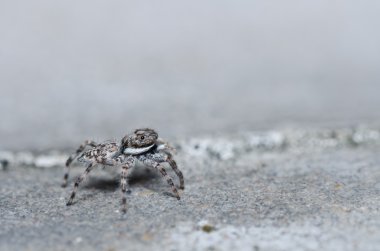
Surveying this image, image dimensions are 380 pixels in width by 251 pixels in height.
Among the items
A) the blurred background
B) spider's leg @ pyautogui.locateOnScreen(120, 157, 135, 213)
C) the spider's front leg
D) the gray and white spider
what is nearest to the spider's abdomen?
the gray and white spider

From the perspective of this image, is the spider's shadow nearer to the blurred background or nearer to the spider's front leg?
the spider's front leg

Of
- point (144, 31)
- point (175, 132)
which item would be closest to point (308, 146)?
point (175, 132)

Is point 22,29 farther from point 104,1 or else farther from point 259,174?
point 259,174

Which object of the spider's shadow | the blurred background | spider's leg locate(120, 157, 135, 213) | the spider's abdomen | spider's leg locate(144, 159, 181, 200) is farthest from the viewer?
the blurred background

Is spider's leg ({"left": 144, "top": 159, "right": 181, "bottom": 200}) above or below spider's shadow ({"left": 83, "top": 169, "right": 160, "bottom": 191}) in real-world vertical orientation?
above

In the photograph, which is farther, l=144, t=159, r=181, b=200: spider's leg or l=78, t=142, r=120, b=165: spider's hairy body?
l=78, t=142, r=120, b=165: spider's hairy body

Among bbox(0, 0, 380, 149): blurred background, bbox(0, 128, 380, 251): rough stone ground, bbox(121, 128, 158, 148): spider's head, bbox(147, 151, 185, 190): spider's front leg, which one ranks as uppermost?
bbox(0, 0, 380, 149): blurred background

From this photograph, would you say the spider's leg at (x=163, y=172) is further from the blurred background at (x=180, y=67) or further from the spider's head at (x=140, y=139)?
the blurred background at (x=180, y=67)

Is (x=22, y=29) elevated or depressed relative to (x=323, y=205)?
elevated

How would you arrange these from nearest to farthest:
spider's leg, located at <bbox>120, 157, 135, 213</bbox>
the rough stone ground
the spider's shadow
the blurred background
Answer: the rough stone ground
spider's leg, located at <bbox>120, 157, 135, 213</bbox>
the spider's shadow
the blurred background
